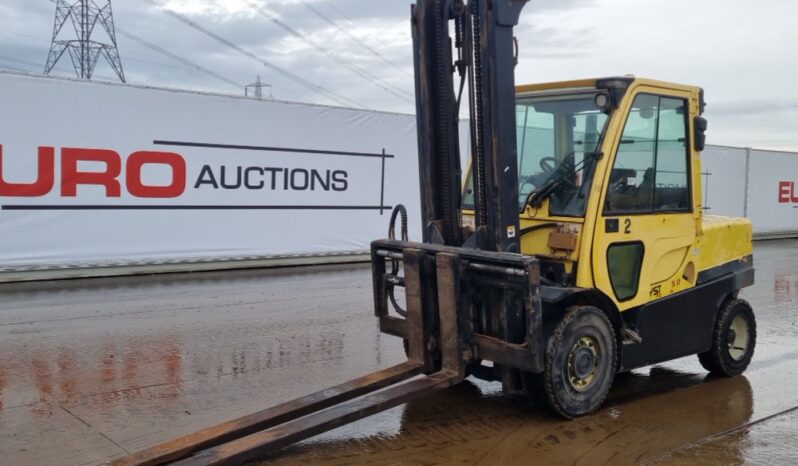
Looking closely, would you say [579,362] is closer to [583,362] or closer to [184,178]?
[583,362]

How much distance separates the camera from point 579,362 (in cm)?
521

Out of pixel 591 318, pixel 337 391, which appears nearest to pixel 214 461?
pixel 337 391

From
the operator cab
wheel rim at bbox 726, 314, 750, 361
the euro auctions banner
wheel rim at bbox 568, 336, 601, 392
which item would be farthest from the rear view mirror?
the euro auctions banner

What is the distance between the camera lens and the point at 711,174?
22172mm

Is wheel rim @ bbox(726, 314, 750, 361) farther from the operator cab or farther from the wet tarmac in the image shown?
the operator cab

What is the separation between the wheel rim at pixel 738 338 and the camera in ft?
21.7

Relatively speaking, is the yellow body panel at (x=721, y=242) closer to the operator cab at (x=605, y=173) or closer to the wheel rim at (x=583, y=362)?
the operator cab at (x=605, y=173)

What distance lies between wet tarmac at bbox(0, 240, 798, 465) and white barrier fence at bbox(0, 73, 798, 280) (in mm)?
2078

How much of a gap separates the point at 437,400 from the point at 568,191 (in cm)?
185

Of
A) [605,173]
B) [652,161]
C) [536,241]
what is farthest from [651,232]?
[536,241]

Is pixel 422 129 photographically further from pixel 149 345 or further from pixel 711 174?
pixel 711 174

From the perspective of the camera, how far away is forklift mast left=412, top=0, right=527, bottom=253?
516cm

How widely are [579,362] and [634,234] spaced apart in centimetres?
110

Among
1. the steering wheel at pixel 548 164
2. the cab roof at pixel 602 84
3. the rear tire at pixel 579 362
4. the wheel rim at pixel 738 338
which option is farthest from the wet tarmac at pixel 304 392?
the cab roof at pixel 602 84
